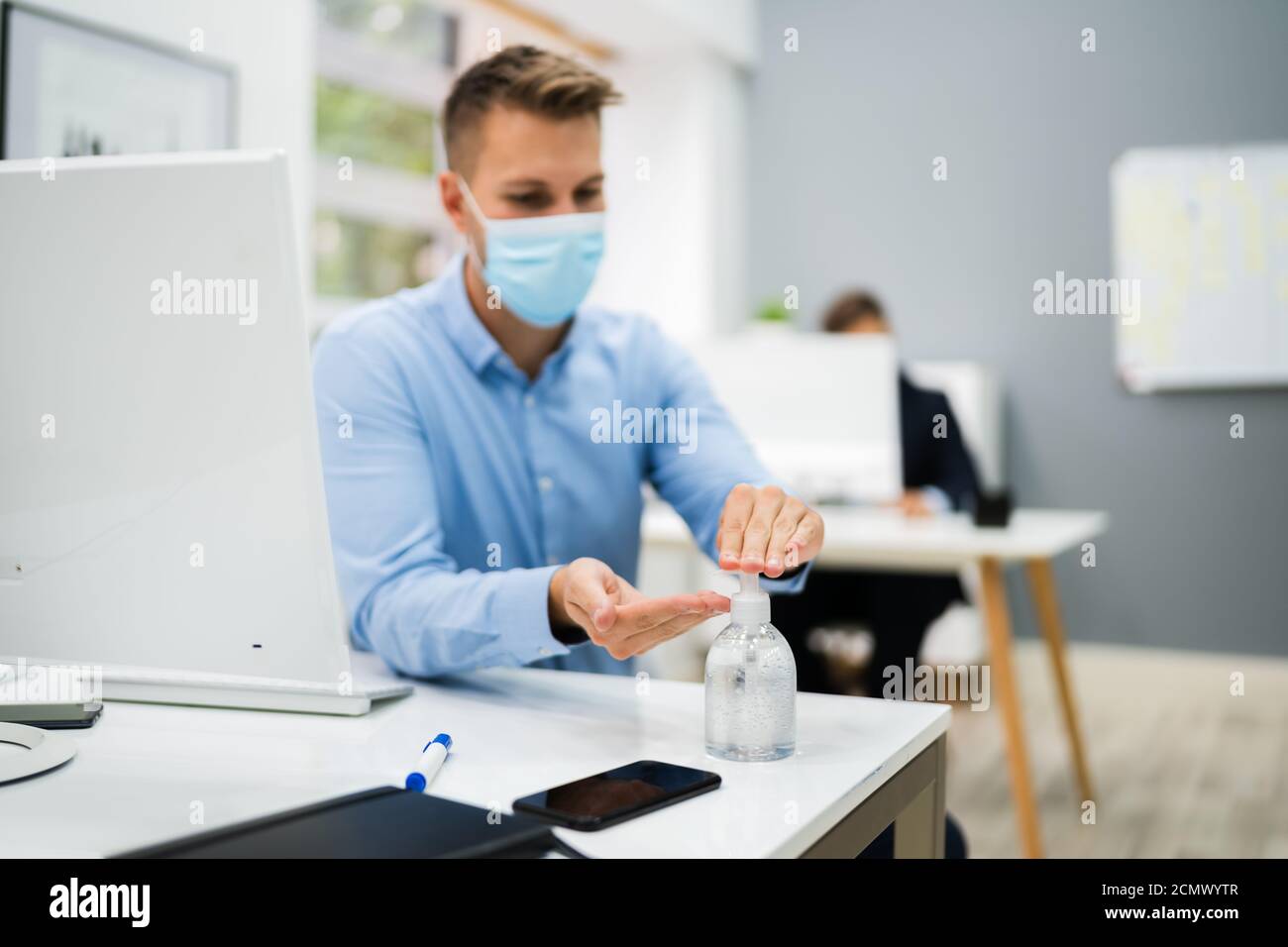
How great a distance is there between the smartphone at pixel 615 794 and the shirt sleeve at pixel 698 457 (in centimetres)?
53

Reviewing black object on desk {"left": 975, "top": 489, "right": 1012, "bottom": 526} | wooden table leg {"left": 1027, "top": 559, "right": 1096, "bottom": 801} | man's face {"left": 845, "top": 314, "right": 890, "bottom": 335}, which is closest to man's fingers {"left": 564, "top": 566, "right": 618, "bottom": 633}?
black object on desk {"left": 975, "top": 489, "right": 1012, "bottom": 526}

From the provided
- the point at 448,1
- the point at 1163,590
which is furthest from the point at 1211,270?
the point at 448,1

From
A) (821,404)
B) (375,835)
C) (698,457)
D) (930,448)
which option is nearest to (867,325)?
(930,448)

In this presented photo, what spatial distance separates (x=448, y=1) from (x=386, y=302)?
9.77ft

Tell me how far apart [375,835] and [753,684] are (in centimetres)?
32

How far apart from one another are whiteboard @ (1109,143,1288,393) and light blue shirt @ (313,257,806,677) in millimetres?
3435

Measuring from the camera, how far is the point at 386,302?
1431 mm

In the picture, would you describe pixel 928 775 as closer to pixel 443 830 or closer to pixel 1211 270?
pixel 443 830

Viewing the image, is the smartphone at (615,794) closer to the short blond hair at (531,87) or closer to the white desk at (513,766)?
Answer: the white desk at (513,766)

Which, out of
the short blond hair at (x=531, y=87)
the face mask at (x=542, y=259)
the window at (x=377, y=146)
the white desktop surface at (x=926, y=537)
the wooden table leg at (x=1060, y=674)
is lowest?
the wooden table leg at (x=1060, y=674)

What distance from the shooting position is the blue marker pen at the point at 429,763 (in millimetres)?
832

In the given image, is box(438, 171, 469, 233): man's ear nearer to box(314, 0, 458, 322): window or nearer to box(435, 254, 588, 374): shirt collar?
box(435, 254, 588, 374): shirt collar

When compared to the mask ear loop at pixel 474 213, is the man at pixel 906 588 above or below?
below

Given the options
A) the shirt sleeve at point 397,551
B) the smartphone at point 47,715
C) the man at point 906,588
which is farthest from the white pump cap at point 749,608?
the man at point 906,588
